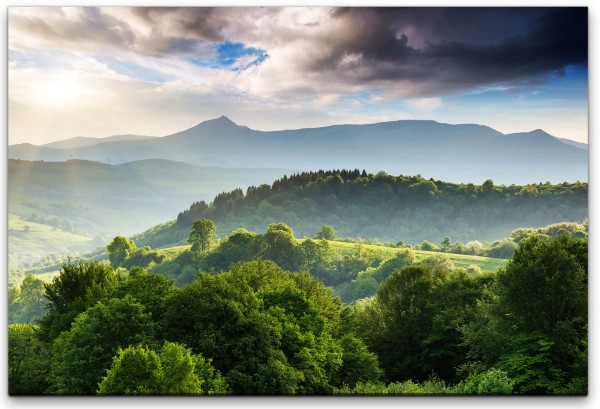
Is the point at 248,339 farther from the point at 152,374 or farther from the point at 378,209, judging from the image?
the point at 378,209

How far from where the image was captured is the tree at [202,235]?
44250 millimetres

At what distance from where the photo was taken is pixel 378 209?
44.0m

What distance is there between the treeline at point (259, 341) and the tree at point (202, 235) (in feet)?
89.1

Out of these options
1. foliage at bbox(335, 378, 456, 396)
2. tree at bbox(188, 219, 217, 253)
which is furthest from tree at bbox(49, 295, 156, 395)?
tree at bbox(188, 219, 217, 253)

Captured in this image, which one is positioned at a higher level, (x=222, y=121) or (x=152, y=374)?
(x=222, y=121)

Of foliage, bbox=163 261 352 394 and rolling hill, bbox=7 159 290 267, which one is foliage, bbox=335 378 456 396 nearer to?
foliage, bbox=163 261 352 394

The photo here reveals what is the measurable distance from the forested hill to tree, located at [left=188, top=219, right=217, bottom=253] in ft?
2.73

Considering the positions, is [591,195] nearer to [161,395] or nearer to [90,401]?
[161,395]

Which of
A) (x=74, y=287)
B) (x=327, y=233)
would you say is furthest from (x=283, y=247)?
(x=74, y=287)

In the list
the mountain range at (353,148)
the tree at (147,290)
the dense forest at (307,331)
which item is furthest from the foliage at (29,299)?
the tree at (147,290)

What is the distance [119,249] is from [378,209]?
20.3m

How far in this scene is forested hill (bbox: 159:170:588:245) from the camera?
35031 millimetres

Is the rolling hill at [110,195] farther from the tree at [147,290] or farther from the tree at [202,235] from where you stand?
the tree at [202,235]
